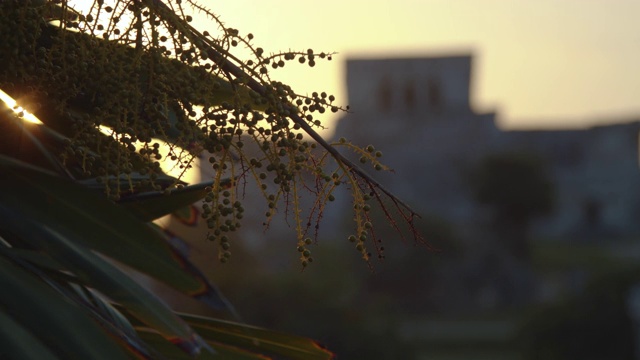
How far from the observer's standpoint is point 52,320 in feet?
6.49

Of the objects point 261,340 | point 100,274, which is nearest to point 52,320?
point 100,274

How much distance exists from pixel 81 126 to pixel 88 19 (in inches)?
6.5

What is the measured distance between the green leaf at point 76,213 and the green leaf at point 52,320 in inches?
11.2

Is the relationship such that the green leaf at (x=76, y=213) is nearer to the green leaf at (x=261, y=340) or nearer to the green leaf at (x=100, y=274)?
the green leaf at (x=100, y=274)

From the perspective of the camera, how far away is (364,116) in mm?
72250

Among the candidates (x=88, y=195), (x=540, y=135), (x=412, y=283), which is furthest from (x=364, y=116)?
(x=88, y=195)

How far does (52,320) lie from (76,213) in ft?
1.41

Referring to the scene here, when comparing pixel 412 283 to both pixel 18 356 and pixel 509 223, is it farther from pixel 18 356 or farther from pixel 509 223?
pixel 18 356

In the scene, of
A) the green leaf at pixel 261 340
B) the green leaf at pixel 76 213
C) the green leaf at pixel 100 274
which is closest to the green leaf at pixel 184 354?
the green leaf at pixel 261 340

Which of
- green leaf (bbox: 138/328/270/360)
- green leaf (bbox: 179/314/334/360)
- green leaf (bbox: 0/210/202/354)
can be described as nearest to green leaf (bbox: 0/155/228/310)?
green leaf (bbox: 0/210/202/354)

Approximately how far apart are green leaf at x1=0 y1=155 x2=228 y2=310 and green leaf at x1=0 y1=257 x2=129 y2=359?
28cm

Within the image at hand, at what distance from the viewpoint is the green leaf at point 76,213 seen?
2330mm

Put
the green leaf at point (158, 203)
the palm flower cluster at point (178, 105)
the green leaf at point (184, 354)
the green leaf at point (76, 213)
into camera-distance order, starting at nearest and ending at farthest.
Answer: the palm flower cluster at point (178, 105)
the green leaf at point (76, 213)
the green leaf at point (158, 203)
the green leaf at point (184, 354)

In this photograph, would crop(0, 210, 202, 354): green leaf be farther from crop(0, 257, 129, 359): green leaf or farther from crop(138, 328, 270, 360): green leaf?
crop(138, 328, 270, 360): green leaf
